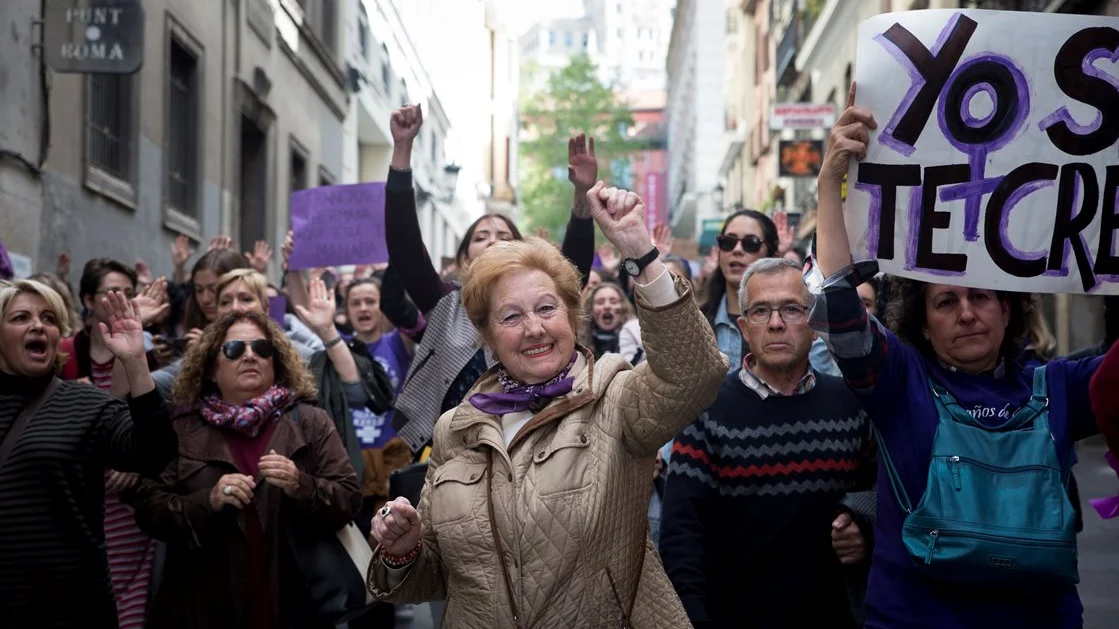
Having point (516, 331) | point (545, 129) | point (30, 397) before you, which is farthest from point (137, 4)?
point (545, 129)

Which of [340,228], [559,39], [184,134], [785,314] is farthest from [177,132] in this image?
Result: [559,39]

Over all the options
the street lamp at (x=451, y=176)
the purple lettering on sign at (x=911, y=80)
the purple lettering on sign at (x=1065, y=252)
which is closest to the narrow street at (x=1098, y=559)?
the purple lettering on sign at (x=1065, y=252)

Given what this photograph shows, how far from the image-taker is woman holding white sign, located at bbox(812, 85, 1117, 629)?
11.6 ft

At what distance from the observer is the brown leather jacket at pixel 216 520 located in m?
5.28

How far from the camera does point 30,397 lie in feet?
16.3

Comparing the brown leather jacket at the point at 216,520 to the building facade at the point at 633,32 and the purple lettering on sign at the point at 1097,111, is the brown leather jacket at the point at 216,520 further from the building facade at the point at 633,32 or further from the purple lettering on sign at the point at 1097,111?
the building facade at the point at 633,32

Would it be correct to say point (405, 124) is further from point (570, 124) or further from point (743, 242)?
point (570, 124)

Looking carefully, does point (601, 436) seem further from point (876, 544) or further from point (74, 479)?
point (74, 479)

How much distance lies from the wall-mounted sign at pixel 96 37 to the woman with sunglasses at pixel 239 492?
4.93 m

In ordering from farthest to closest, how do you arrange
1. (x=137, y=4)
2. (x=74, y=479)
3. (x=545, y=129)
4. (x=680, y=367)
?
1. (x=545, y=129)
2. (x=137, y=4)
3. (x=74, y=479)
4. (x=680, y=367)

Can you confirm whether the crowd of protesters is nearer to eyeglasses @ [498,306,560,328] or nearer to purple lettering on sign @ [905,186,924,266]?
eyeglasses @ [498,306,560,328]

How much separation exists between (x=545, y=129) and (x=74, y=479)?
212ft

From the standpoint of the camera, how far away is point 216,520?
531 cm

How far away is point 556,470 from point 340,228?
6314mm
